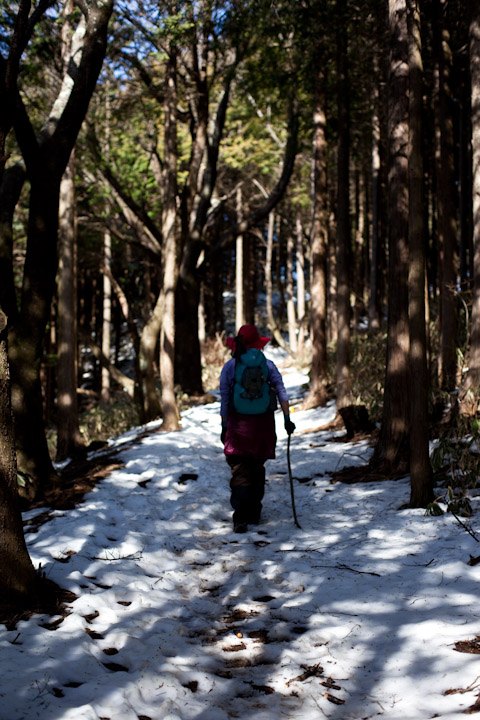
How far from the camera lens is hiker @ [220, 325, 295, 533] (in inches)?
253

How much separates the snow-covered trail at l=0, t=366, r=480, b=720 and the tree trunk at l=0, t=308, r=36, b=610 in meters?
0.26

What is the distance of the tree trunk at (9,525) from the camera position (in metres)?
3.80

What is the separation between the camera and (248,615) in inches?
165

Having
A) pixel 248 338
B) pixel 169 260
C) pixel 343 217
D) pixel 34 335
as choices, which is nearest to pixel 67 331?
pixel 169 260

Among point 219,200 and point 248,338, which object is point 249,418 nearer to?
point 248,338

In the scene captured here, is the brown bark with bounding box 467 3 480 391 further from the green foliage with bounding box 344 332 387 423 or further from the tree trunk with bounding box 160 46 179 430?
the tree trunk with bounding box 160 46 179 430

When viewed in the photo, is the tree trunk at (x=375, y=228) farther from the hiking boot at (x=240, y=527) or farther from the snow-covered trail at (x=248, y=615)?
the hiking boot at (x=240, y=527)

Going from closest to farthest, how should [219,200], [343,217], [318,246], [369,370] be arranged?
[343,217] < [369,370] < [318,246] < [219,200]

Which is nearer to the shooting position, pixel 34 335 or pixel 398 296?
pixel 34 335

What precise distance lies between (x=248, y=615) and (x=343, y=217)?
28.6 feet

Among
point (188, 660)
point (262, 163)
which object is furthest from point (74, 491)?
point (262, 163)

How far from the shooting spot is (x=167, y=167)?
12.0 meters

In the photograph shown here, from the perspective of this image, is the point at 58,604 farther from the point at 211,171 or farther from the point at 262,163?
the point at 262,163

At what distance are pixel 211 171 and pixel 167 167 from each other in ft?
12.8
